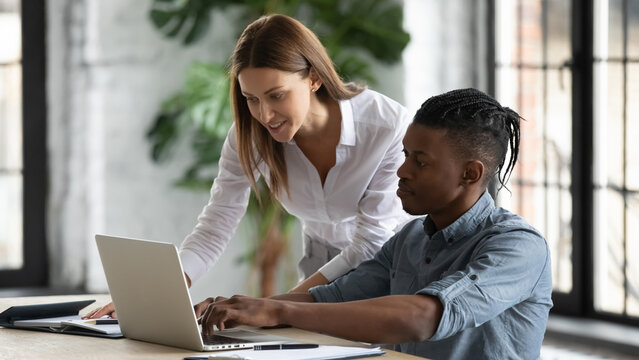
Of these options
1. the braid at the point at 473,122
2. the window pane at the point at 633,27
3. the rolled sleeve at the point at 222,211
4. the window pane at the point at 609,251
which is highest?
the window pane at the point at 633,27

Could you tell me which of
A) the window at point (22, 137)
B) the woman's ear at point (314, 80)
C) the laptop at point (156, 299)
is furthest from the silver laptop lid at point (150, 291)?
the window at point (22, 137)

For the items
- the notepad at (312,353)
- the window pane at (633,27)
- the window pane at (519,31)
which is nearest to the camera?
the notepad at (312,353)

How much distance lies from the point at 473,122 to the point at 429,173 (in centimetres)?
12

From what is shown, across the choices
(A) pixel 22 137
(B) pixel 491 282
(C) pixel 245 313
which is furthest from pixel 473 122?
(A) pixel 22 137

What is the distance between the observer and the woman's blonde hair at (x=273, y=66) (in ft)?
6.73

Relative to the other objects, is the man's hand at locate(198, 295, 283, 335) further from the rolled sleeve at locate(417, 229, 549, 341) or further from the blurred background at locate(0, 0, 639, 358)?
the blurred background at locate(0, 0, 639, 358)

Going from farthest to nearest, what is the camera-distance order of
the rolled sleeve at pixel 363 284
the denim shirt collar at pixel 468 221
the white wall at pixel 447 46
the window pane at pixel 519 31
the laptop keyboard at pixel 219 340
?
the white wall at pixel 447 46, the window pane at pixel 519 31, the rolled sleeve at pixel 363 284, the denim shirt collar at pixel 468 221, the laptop keyboard at pixel 219 340

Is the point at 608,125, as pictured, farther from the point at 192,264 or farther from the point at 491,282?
the point at 491,282

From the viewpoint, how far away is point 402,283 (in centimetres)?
185

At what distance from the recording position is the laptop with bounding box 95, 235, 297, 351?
5.15 feet

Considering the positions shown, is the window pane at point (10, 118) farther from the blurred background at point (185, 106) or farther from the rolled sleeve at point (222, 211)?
the rolled sleeve at point (222, 211)

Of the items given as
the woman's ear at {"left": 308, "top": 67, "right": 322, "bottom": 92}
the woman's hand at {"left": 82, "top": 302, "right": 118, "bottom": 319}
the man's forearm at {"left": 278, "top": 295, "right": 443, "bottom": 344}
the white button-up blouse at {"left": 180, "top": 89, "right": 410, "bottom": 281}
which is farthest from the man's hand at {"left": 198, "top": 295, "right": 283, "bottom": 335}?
the woman's ear at {"left": 308, "top": 67, "right": 322, "bottom": 92}

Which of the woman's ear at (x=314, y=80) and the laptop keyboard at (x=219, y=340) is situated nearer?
the laptop keyboard at (x=219, y=340)

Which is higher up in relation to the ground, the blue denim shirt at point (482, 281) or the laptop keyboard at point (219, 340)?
the blue denim shirt at point (482, 281)
